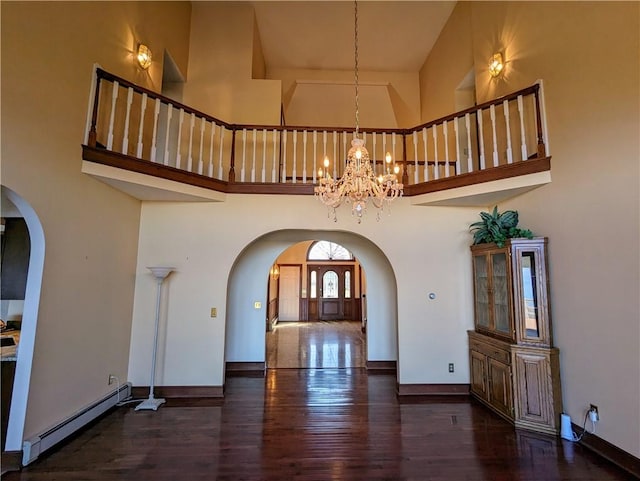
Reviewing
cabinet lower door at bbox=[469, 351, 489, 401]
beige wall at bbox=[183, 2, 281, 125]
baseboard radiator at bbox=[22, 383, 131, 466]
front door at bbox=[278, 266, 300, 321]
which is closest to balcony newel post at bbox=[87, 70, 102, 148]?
beige wall at bbox=[183, 2, 281, 125]

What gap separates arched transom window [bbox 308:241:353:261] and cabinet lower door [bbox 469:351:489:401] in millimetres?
8510

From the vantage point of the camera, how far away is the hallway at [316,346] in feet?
20.0

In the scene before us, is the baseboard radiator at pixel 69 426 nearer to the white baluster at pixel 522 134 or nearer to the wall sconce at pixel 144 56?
the wall sconce at pixel 144 56

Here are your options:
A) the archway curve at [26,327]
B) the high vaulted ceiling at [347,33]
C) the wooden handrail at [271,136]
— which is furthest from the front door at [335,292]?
the archway curve at [26,327]

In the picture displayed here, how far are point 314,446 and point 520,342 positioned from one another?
243cm

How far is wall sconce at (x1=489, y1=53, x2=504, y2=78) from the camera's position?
14.3ft

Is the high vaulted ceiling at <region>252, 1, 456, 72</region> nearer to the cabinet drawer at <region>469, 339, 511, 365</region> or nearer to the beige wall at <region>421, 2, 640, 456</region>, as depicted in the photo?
the beige wall at <region>421, 2, 640, 456</region>

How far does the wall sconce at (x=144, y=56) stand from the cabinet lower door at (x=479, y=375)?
6009 mm

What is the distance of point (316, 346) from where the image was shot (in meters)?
7.56

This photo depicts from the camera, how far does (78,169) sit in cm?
317

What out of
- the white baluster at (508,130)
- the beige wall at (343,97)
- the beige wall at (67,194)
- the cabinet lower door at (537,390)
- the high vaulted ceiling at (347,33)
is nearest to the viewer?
the beige wall at (67,194)

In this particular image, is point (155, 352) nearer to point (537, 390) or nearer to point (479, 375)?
point (479, 375)

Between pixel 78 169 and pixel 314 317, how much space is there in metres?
10.3

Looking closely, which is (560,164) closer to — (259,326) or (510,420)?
(510,420)
